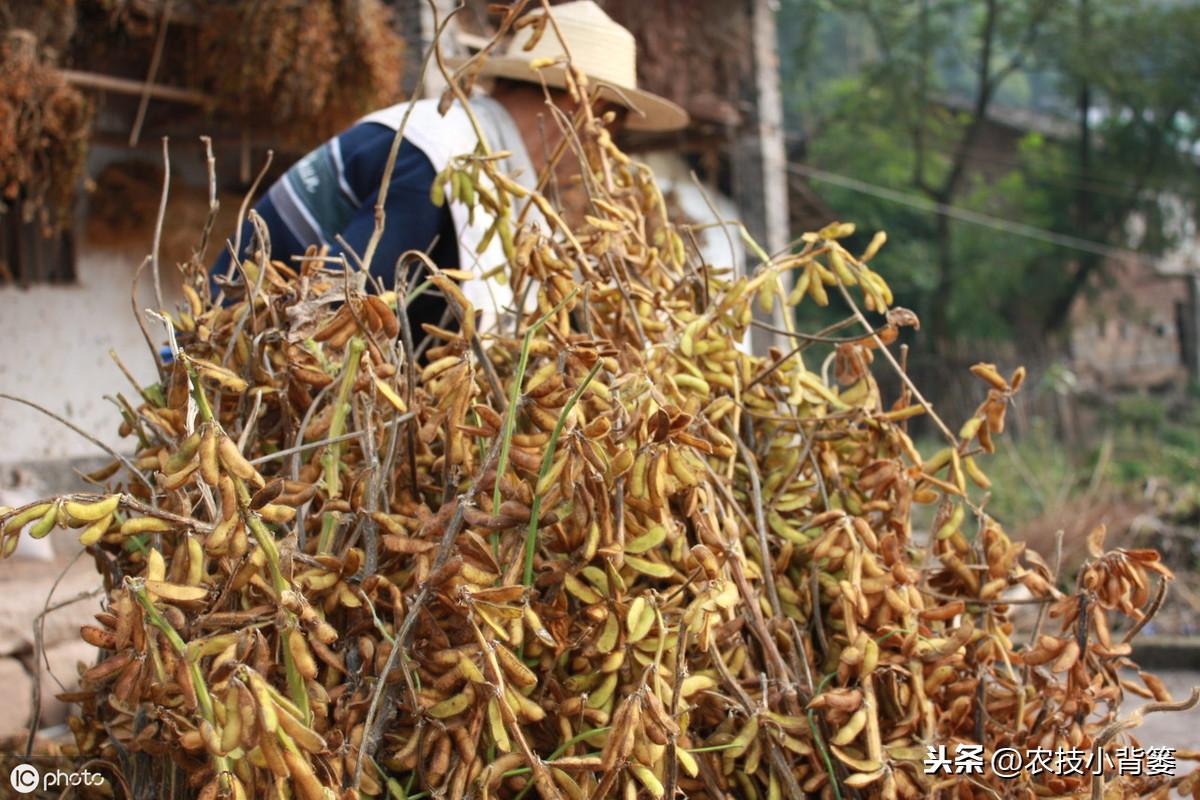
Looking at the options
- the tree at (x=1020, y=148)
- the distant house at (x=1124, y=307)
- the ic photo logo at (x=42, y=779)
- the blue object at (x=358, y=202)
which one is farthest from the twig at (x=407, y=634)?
the distant house at (x=1124, y=307)

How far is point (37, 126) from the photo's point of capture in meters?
3.98

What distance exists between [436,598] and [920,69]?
1613cm

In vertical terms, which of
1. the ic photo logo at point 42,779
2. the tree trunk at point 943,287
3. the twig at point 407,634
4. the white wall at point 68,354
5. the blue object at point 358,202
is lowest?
the tree trunk at point 943,287

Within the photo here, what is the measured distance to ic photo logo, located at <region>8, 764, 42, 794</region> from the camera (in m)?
1.24

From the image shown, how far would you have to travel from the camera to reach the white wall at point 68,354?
15.9 feet

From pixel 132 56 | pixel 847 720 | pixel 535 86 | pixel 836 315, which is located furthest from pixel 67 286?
pixel 836 315

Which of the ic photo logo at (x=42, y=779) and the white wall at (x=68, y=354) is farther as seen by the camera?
the white wall at (x=68, y=354)

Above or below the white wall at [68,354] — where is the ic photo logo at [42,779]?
above

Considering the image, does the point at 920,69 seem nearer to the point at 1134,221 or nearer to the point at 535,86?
the point at 1134,221

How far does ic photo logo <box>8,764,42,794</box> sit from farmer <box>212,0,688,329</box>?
2.85ft

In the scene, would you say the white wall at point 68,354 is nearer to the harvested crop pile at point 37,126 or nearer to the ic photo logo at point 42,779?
the harvested crop pile at point 37,126

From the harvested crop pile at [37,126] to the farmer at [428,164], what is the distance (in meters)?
2.29

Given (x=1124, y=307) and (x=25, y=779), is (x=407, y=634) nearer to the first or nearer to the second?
(x=25, y=779)

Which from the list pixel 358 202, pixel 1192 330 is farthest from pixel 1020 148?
pixel 358 202
